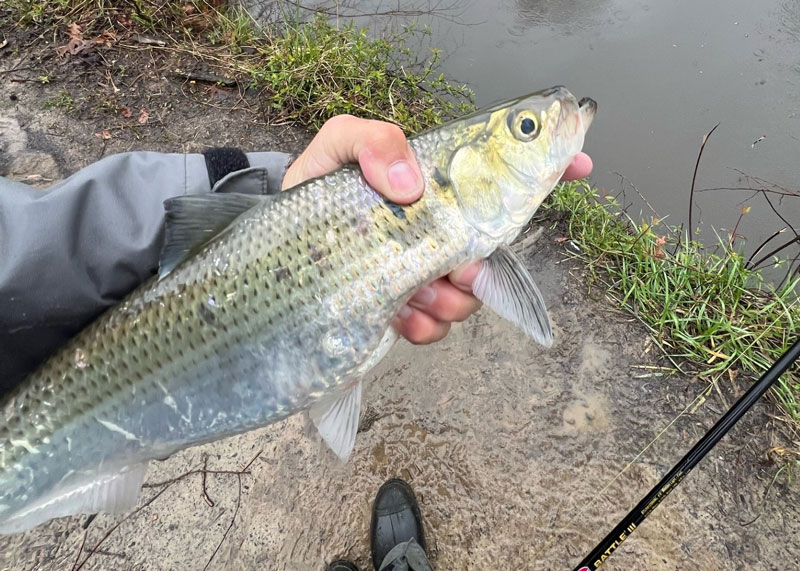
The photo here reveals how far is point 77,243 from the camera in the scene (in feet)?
6.66

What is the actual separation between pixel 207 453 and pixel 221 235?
65.9 inches

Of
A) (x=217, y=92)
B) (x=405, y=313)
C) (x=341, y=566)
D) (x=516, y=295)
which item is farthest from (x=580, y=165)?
(x=217, y=92)

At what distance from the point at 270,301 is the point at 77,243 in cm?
98

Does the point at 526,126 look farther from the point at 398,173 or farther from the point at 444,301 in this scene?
the point at 444,301

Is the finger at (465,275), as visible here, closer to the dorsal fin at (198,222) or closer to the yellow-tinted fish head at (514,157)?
the yellow-tinted fish head at (514,157)

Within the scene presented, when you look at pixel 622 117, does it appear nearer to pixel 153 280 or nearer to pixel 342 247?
pixel 342 247

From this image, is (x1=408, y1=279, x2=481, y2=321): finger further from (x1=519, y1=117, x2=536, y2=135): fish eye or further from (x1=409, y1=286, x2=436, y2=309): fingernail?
(x1=519, y1=117, x2=536, y2=135): fish eye

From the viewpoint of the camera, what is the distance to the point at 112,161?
2232 mm

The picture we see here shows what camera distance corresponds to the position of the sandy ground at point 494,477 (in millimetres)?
2590

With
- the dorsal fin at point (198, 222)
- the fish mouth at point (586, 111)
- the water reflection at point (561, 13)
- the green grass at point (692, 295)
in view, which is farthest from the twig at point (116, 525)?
the water reflection at point (561, 13)

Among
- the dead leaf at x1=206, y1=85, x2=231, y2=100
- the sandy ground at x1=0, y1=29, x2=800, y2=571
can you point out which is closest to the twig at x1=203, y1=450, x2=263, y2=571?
the sandy ground at x1=0, y1=29, x2=800, y2=571

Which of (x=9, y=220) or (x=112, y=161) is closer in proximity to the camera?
(x=9, y=220)

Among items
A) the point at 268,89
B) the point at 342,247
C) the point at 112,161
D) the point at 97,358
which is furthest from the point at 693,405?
the point at 268,89

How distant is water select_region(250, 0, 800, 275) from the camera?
14.1 feet
